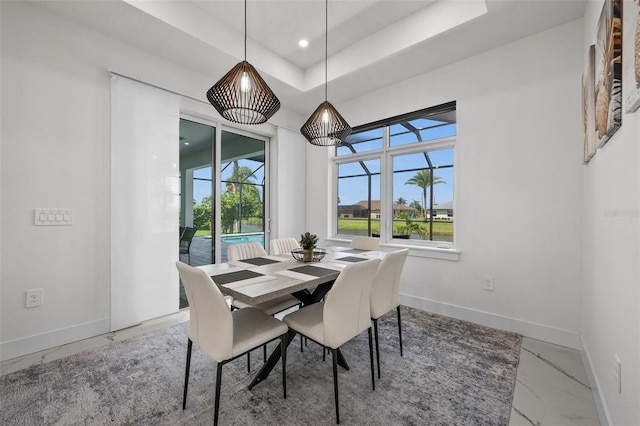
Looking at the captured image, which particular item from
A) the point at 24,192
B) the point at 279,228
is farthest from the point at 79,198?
the point at 279,228

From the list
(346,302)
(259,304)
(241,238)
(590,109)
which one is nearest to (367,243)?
(259,304)

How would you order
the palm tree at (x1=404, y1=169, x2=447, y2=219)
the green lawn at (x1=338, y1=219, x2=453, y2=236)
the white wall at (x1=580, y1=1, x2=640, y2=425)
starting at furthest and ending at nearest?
the palm tree at (x1=404, y1=169, x2=447, y2=219), the green lawn at (x1=338, y1=219, x2=453, y2=236), the white wall at (x1=580, y1=1, x2=640, y2=425)

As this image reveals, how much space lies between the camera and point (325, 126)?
2.57 meters

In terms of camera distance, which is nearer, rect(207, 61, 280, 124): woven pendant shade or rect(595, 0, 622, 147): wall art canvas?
rect(595, 0, 622, 147): wall art canvas

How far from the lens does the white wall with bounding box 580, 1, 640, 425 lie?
1079 mm

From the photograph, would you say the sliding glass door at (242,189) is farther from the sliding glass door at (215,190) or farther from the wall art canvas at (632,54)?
the wall art canvas at (632,54)

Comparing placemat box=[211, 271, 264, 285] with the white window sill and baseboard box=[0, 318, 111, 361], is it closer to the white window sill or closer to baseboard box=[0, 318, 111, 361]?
baseboard box=[0, 318, 111, 361]

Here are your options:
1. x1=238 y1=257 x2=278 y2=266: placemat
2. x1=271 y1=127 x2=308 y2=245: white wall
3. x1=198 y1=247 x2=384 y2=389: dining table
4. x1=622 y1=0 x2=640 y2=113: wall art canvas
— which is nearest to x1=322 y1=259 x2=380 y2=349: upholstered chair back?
x1=198 y1=247 x2=384 y2=389: dining table

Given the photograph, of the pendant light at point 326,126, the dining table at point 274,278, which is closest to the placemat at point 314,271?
the dining table at point 274,278

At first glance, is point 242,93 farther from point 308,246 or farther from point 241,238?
point 241,238

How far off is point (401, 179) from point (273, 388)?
280 cm

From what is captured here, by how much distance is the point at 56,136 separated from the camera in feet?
7.51

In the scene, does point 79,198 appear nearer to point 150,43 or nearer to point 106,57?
point 106,57

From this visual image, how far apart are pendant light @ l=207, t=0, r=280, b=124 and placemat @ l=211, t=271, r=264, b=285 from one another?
1.14 m
